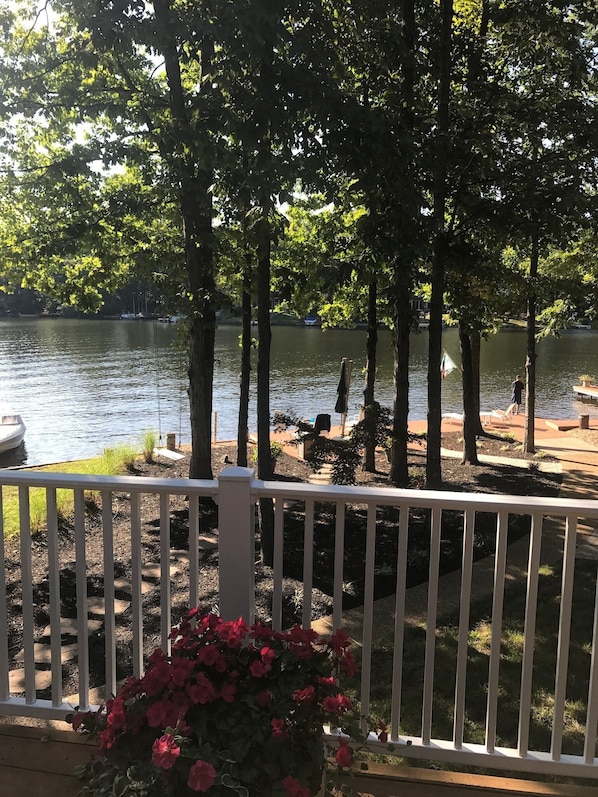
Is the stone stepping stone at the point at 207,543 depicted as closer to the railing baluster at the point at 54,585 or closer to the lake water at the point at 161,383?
the lake water at the point at 161,383

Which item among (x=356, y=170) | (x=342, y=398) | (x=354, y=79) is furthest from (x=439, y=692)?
(x=342, y=398)

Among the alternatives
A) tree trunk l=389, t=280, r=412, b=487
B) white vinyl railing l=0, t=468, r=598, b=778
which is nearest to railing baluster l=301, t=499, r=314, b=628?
white vinyl railing l=0, t=468, r=598, b=778

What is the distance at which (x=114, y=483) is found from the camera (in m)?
1.89

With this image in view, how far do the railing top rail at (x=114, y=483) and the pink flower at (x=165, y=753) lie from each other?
2.31ft

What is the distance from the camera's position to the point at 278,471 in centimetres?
952

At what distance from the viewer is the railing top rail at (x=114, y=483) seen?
1.85 meters

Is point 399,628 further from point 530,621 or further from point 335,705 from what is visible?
point 335,705

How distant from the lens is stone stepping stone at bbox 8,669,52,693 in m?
3.24

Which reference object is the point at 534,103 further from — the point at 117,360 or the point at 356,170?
the point at 117,360

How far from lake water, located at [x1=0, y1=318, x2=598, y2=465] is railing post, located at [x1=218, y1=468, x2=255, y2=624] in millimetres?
6584

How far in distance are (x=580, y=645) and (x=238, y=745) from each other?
291cm

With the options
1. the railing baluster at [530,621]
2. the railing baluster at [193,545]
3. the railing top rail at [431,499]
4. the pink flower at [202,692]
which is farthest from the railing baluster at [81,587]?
the railing baluster at [530,621]

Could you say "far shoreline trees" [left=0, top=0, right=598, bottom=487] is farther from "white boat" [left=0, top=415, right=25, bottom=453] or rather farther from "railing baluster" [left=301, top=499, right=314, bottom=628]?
"white boat" [left=0, top=415, right=25, bottom=453]

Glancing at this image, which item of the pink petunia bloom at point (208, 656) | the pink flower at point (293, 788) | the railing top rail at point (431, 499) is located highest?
the railing top rail at point (431, 499)
